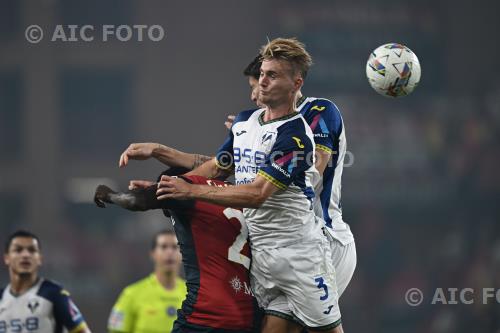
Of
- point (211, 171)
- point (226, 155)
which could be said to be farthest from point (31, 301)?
point (226, 155)

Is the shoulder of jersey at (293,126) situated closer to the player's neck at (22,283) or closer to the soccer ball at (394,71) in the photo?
the soccer ball at (394,71)

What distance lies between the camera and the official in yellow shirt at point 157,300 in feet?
34.1

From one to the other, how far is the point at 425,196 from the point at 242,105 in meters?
5.25

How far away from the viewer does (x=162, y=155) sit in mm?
6285

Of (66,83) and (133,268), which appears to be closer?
(133,268)

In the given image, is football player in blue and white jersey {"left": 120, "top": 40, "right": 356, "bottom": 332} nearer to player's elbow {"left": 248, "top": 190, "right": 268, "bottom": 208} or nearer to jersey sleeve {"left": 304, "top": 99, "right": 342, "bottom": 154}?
jersey sleeve {"left": 304, "top": 99, "right": 342, "bottom": 154}

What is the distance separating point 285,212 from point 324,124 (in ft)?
2.84

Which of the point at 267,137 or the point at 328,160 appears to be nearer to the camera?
the point at 267,137

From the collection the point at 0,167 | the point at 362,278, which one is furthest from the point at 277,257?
the point at 0,167

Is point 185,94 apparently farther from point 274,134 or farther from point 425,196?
point 274,134

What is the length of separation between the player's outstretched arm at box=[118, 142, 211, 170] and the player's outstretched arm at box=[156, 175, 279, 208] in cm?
55

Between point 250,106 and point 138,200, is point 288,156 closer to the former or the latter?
point 138,200

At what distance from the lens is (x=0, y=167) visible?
24.1 meters

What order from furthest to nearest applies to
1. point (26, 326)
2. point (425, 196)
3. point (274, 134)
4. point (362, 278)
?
point (425, 196)
point (362, 278)
point (26, 326)
point (274, 134)
